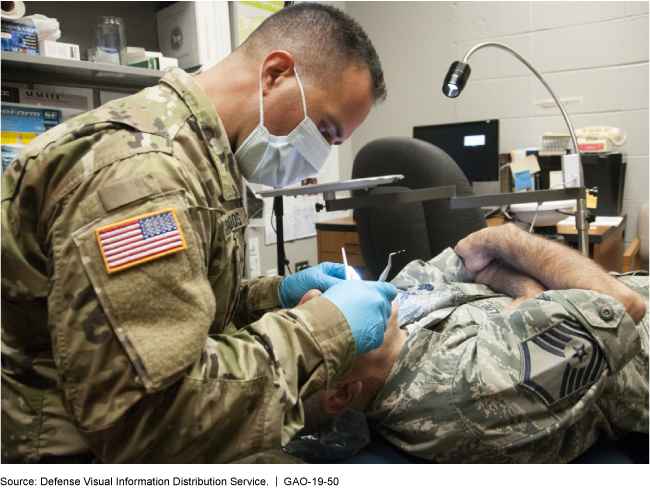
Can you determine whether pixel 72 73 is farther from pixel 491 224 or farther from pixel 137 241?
pixel 491 224

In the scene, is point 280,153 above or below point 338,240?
above

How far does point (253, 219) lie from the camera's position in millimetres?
2727

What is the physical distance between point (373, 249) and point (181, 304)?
1294 millimetres

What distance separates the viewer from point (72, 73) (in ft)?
5.62

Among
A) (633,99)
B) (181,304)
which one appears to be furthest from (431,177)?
(181,304)

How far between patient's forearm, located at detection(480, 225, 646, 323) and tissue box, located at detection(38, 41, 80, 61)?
1460 millimetres

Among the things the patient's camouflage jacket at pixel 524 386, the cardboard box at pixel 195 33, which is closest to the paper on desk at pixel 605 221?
the patient's camouflage jacket at pixel 524 386

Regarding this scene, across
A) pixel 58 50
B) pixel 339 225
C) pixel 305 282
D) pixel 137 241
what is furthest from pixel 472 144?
pixel 137 241

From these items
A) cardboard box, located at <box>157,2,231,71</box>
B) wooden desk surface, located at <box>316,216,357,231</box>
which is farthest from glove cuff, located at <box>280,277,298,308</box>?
cardboard box, located at <box>157,2,231,71</box>

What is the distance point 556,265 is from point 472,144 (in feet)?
6.22

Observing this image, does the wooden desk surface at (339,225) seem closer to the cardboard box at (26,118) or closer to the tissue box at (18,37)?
the cardboard box at (26,118)

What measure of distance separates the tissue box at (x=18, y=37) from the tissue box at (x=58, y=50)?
0.07 ft

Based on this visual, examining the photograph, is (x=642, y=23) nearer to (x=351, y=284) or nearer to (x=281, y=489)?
(x=351, y=284)

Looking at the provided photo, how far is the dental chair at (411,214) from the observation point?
1.67 meters
